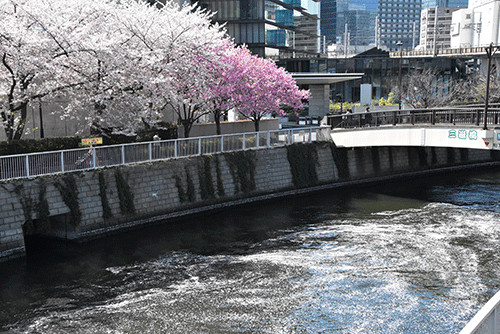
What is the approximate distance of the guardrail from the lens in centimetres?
2522

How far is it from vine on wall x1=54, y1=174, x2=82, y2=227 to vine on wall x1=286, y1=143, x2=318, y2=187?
13.1m

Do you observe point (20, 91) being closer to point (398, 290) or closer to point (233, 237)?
point (233, 237)

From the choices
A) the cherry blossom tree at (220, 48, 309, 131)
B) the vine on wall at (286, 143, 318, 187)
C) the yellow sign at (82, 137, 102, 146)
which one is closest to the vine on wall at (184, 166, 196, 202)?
the yellow sign at (82, 137, 102, 146)

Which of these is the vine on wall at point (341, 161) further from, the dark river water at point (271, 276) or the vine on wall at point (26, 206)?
the vine on wall at point (26, 206)

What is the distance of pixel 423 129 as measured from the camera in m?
27.6

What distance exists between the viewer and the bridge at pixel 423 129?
24734 mm

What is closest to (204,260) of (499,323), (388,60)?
(499,323)

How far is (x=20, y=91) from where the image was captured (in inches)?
897

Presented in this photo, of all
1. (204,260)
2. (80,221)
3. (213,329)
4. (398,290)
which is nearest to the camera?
(213,329)

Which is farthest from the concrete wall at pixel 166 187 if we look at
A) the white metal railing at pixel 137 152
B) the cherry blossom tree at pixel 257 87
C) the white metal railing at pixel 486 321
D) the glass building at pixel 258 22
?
the glass building at pixel 258 22

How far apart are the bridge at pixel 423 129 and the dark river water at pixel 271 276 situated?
3.64m

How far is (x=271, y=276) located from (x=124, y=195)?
8781 mm

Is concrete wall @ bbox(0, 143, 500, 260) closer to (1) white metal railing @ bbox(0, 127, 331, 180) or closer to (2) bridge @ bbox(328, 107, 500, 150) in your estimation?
(1) white metal railing @ bbox(0, 127, 331, 180)

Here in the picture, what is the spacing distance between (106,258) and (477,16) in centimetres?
11081
